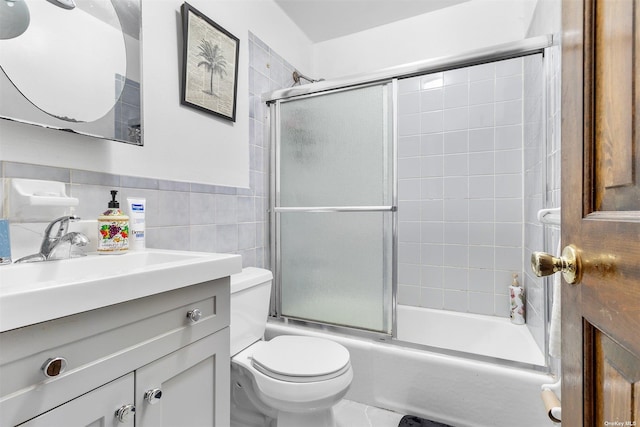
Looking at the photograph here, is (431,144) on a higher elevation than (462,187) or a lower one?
higher

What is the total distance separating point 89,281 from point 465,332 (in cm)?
221

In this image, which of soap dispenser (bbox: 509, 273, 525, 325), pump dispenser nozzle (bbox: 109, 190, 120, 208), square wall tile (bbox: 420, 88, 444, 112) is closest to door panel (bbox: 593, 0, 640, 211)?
pump dispenser nozzle (bbox: 109, 190, 120, 208)

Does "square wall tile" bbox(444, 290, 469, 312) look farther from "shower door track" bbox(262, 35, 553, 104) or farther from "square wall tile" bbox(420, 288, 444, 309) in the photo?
"shower door track" bbox(262, 35, 553, 104)

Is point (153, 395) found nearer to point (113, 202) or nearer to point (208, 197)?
point (113, 202)

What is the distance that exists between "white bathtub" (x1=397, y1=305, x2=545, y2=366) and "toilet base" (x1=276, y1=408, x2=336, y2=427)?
3.06 feet

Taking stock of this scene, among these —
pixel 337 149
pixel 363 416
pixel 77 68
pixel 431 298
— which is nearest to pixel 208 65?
pixel 77 68

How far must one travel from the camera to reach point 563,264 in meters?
0.54

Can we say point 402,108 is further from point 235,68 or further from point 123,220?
point 123,220

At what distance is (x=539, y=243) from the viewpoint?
161 centimetres

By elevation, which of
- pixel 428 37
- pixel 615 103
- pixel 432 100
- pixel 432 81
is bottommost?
pixel 615 103

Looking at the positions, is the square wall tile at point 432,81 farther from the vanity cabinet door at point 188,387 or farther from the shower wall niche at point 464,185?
the vanity cabinet door at point 188,387

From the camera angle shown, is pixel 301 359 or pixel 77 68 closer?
pixel 77 68

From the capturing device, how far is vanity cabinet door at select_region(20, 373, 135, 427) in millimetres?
582

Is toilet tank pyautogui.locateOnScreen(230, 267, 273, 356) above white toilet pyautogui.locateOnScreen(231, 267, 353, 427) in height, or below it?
above
